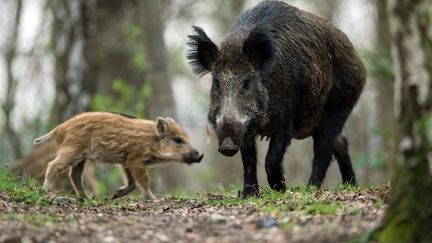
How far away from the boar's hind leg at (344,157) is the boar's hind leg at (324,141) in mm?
578

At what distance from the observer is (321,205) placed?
7.48 metres

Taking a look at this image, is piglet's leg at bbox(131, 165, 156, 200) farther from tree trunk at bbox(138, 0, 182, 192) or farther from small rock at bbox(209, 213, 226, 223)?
tree trunk at bbox(138, 0, 182, 192)

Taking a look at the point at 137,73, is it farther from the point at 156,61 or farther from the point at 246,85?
the point at 246,85

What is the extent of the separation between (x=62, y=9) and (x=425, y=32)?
38.4 feet

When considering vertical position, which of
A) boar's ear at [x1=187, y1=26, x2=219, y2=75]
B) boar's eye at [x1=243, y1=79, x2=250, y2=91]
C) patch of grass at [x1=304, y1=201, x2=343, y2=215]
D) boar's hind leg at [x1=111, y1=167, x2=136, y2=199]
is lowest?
boar's hind leg at [x1=111, y1=167, x2=136, y2=199]

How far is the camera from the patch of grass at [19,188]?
8336mm

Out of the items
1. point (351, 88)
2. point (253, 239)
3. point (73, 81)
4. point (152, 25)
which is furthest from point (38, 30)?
point (253, 239)

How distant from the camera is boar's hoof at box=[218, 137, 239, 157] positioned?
29.3ft

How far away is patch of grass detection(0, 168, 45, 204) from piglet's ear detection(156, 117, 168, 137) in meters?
2.41

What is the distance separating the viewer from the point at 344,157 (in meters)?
11.5

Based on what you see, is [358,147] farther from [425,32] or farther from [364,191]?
[425,32]

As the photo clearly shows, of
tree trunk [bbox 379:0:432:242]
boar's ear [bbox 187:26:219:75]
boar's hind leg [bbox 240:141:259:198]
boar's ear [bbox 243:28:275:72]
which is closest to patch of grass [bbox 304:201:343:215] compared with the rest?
tree trunk [bbox 379:0:432:242]

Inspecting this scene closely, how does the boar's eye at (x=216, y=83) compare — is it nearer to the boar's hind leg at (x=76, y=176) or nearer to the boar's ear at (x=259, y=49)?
the boar's ear at (x=259, y=49)

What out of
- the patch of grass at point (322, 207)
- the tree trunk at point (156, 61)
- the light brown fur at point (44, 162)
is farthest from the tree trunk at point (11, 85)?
the patch of grass at point (322, 207)
